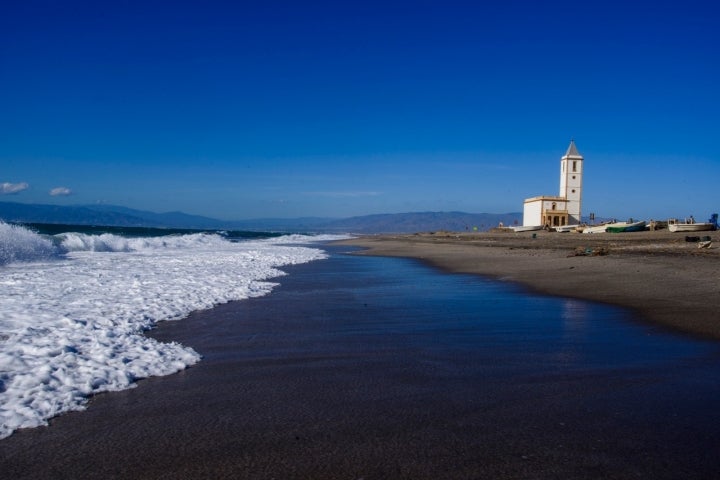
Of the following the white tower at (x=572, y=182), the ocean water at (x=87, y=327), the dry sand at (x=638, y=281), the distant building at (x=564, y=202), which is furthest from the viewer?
the white tower at (x=572, y=182)

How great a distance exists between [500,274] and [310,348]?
9.76m

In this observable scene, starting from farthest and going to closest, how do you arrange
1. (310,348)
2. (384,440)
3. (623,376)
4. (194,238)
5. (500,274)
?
(194,238) < (500,274) < (310,348) < (623,376) < (384,440)

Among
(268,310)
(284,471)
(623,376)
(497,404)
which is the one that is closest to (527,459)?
(497,404)

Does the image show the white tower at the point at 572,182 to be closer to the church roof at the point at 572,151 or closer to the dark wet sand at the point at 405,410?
the church roof at the point at 572,151

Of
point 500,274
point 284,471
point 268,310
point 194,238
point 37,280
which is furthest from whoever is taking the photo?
point 194,238

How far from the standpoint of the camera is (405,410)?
4.14 metres

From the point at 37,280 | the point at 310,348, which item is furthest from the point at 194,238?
the point at 310,348

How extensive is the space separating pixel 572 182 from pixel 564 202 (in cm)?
347

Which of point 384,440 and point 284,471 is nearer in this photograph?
point 284,471

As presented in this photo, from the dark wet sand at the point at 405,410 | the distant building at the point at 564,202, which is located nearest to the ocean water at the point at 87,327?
the dark wet sand at the point at 405,410

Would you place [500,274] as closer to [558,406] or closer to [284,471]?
[558,406]

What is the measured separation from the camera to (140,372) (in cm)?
519

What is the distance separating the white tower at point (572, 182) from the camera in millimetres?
64125

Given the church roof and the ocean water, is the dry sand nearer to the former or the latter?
the ocean water
